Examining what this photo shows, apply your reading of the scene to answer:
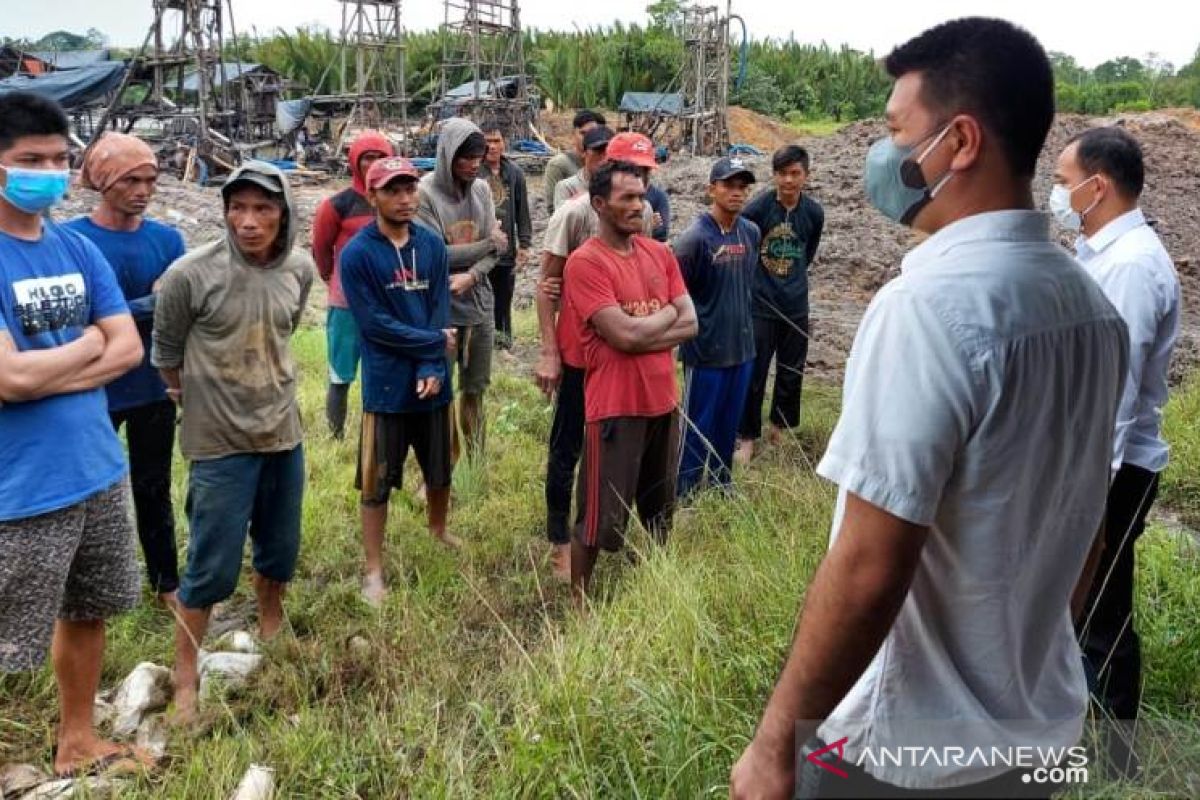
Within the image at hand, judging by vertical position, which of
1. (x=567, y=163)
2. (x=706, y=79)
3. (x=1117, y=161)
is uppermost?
(x=706, y=79)

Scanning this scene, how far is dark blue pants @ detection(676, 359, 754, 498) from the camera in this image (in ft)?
14.8

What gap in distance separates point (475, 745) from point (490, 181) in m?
4.10

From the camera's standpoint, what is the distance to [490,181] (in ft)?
19.3

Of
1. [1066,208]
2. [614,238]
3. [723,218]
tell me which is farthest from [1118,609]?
[723,218]

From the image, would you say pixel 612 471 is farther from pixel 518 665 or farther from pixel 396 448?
pixel 396 448

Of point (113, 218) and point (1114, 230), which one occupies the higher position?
point (1114, 230)

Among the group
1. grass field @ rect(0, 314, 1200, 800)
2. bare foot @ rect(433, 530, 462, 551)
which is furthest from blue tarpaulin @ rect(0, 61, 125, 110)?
bare foot @ rect(433, 530, 462, 551)

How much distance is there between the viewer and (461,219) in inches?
185

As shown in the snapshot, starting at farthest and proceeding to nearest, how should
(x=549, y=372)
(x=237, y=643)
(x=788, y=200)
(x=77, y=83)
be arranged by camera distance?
(x=77, y=83) → (x=788, y=200) → (x=549, y=372) → (x=237, y=643)

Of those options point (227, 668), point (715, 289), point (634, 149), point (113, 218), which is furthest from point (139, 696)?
point (634, 149)

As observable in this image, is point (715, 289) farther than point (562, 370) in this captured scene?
Yes

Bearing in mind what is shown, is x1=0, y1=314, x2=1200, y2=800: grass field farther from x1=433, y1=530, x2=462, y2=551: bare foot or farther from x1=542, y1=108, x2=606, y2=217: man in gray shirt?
x1=542, y1=108, x2=606, y2=217: man in gray shirt

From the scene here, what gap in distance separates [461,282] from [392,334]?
1022 mm

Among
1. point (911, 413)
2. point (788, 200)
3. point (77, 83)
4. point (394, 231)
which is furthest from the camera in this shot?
point (77, 83)
